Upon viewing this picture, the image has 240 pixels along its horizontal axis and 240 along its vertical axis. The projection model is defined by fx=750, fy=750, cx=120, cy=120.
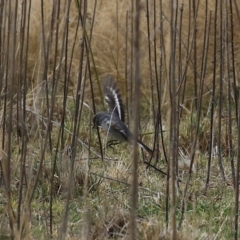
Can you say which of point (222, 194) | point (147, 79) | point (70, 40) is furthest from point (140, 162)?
point (70, 40)

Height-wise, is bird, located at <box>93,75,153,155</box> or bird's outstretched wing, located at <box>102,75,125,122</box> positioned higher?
bird's outstretched wing, located at <box>102,75,125,122</box>

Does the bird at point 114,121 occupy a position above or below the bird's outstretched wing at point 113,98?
below

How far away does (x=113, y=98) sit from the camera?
4.15m

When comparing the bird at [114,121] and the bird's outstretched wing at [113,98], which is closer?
the bird at [114,121]

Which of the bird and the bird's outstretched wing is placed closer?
the bird

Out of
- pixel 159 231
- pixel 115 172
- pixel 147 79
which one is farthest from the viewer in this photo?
Result: pixel 147 79

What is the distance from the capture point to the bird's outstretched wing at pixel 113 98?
13.3 ft

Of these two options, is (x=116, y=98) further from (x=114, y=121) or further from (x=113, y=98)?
(x=114, y=121)

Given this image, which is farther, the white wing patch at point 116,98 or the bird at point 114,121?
the white wing patch at point 116,98

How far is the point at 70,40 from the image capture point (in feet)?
22.1

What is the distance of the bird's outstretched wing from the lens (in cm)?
404

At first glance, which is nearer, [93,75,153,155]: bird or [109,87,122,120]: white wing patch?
[93,75,153,155]: bird

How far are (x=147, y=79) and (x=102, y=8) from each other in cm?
88

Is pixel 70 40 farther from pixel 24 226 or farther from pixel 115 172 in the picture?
pixel 24 226
